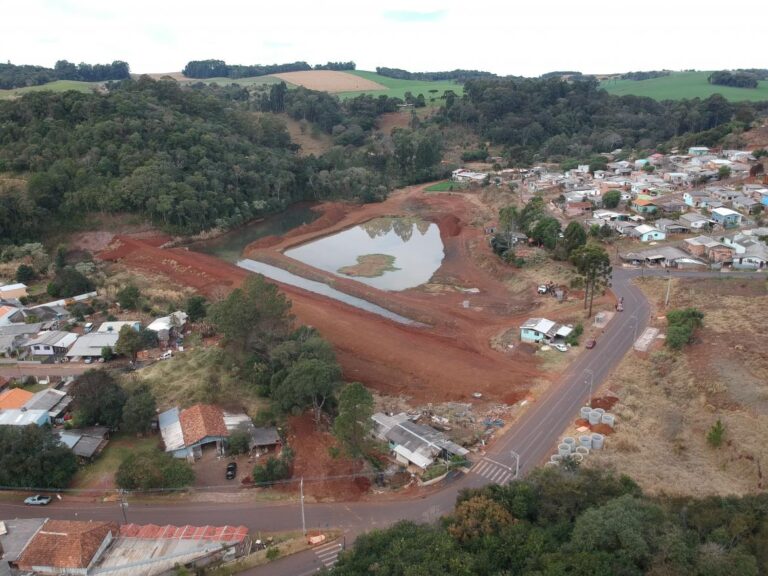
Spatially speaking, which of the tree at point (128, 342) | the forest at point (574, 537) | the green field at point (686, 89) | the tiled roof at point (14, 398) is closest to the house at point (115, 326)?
the tree at point (128, 342)

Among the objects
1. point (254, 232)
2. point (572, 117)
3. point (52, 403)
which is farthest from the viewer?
point (572, 117)

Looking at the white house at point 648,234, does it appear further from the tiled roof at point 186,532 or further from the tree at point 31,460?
the tree at point 31,460

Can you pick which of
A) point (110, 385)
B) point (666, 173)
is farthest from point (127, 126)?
point (666, 173)

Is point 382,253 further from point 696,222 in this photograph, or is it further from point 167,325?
point 696,222

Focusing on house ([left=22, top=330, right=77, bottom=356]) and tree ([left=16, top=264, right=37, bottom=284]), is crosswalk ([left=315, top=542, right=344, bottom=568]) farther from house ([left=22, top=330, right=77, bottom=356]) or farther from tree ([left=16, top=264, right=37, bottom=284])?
tree ([left=16, top=264, right=37, bottom=284])

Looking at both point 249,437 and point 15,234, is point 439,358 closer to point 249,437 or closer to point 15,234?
point 249,437

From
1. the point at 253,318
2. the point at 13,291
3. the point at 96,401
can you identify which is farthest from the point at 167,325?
the point at 13,291
